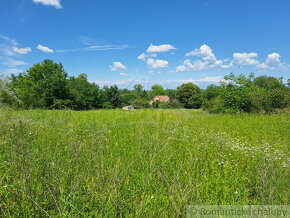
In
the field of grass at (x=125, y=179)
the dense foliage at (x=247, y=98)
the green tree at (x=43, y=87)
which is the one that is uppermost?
the green tree at (x=43, y=87)

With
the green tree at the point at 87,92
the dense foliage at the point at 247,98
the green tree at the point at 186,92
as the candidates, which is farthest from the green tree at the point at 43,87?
the green tree at the point at 186,92

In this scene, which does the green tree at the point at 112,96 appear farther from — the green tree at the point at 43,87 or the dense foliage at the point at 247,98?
the dense foliage at the point at 247,98

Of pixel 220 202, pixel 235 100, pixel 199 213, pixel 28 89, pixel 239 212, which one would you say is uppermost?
pixel 28 89

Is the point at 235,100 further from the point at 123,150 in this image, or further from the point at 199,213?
the point at 199,213

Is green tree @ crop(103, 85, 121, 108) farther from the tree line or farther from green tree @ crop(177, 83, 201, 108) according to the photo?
green tree @ crop(177, 83, 201, 108)

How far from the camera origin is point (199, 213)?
5.64 ft

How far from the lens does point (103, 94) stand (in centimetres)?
5050

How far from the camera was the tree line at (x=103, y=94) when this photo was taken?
1491cm

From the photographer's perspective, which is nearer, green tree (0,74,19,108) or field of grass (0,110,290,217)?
field of grass (0,110,290,217)

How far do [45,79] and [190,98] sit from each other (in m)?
47.8

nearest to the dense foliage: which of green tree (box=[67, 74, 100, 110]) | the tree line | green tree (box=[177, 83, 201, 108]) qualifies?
the tree line

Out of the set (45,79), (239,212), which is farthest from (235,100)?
(45,79)

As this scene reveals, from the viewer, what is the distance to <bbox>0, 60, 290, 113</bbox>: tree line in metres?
14.9

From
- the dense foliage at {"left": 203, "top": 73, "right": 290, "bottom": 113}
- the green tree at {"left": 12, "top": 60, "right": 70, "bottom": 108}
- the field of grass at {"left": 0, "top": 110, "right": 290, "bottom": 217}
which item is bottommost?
the field of grass at {"left": 0, "top": 110, "right": 290, "bottom": 217}
